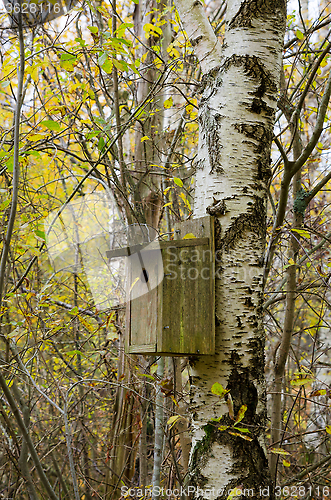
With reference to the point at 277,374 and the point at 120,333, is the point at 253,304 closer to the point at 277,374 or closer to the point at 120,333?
the point at 277,374

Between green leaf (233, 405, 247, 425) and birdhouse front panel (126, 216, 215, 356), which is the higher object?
birdhouse front panel (126, 216, 215, 356)

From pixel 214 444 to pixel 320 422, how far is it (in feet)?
10.4

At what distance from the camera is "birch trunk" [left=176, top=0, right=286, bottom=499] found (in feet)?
4.05

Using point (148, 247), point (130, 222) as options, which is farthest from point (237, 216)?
point (130, 222)

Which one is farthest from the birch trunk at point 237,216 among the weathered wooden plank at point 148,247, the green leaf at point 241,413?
the weathered wooden plank at point 148,247

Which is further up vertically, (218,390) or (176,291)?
(176,291)

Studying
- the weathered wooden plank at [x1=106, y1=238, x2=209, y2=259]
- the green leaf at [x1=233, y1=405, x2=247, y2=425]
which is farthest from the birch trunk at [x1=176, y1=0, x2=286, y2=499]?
the weathered wooden plank at [x1=106, y1=238, x2=209, y2=259]

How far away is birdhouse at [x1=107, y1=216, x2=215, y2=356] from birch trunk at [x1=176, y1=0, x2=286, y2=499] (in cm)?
5

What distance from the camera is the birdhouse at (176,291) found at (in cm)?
134

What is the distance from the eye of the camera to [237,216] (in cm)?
139

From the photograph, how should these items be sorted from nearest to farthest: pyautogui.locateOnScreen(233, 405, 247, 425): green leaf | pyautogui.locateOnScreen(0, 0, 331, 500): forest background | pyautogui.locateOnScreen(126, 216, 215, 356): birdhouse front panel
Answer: pyautogui.locateOnScreen(233, 405, 247, 425): green leaf → pyautogui.locateOnScreen(126, 216, 215, 356): birdhouse front panel → pyautogui.locateOnScreen(0, 0, 331, 500): forest background

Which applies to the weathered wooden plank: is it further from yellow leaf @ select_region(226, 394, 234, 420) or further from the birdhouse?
yellow leaf @ select_region(226, 394, 234, 420)

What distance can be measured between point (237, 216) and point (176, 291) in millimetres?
380

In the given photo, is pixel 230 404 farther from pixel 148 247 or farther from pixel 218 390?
pixel 148 247
